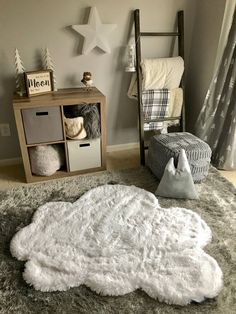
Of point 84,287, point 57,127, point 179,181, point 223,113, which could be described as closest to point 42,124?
point 57,127

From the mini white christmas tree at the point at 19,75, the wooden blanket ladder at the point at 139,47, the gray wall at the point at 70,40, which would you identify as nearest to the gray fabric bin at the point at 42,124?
the mini white christmas tree at the point at 19,75

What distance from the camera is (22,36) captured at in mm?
2064

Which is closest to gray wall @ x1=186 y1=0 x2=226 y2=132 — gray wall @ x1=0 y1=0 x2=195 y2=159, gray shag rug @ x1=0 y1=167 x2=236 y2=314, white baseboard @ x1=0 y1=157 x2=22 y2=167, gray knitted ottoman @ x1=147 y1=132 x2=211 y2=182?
gray wall @ x1=0 y1=0 x2=195 y2=159

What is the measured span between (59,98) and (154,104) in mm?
801

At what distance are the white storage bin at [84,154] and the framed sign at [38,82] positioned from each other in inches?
17.2

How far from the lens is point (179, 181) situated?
6.12ft

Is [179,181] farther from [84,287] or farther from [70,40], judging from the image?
[70,40]

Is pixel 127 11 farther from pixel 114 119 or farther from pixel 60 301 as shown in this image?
pixel 60 301

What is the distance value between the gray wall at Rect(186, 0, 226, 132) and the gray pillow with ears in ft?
2.59

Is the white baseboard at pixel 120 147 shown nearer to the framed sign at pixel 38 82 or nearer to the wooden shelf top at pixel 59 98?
the wooden shelf top at pixel 59 98

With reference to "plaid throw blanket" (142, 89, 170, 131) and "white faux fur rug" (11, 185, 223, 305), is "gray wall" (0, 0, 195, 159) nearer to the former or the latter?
"plaid throw blanket" (142, 89, 170, 131)

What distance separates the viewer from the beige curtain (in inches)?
81.2

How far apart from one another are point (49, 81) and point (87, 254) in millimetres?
1309

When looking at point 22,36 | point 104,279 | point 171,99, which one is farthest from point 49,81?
point 104,279
